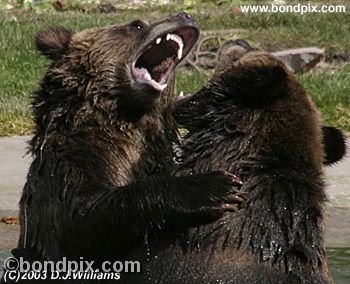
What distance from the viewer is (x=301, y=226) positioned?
460 centimetres

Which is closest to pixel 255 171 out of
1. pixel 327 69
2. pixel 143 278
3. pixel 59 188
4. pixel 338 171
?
pixel 143 278

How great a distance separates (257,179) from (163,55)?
147cm

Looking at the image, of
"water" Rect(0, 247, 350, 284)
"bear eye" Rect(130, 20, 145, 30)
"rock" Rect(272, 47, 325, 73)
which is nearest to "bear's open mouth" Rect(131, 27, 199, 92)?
"bear eye" Rect(130, 20, 145, 30)

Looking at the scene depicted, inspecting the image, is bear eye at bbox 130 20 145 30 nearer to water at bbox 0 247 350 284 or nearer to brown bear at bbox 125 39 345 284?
brown bear at bbox 125 39 345 284

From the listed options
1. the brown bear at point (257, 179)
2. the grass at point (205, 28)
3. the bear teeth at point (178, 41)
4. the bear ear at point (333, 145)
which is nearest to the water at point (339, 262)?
the bear teeth at point (178, 41)

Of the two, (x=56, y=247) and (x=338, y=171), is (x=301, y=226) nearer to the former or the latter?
(x=56, y=247)

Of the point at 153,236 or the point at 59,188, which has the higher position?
the point at 59,188

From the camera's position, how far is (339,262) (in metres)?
7.61

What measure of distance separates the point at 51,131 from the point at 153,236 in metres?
0.98

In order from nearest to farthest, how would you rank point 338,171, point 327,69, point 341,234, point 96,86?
point 96,86
point 341,234
point 338,171
point 327,69

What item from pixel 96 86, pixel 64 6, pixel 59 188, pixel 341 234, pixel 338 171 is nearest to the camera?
pixel 59 188

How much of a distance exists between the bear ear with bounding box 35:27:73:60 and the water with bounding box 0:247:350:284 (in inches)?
74.5

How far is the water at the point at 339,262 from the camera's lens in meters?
7.38

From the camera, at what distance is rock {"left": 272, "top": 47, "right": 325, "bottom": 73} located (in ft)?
42.6
